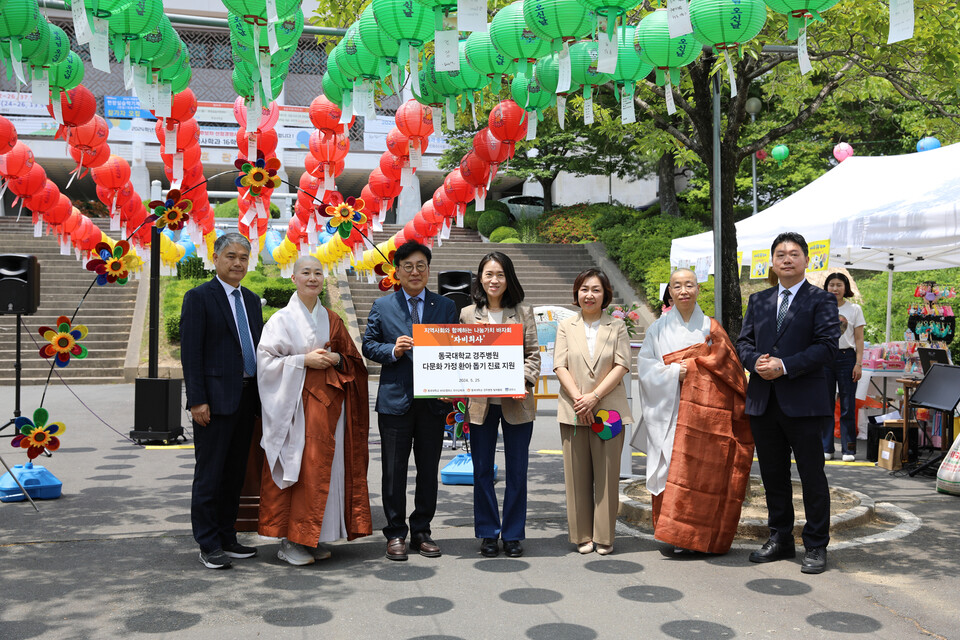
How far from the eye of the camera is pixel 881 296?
60.2 ft

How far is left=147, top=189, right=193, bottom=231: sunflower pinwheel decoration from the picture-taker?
745cm

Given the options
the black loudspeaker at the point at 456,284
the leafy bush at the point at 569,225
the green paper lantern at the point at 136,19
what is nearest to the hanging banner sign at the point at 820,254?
the black loudspeaker at the point at 456,284

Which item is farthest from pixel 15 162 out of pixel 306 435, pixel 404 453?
pixel 404 453

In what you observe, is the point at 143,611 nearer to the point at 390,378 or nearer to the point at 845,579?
the point at 390,378

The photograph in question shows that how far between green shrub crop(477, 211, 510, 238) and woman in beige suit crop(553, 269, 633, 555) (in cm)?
2299

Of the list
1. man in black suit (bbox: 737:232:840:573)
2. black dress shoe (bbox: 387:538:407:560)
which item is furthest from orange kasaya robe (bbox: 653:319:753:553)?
Answer: black dress shoe (bbox: 387:538:407:560)

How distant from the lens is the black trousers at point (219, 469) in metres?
4.45

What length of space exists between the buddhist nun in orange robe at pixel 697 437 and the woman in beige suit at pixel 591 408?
9.1 inches

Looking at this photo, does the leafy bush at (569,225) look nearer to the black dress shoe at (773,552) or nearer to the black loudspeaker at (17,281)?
the black loudspeaker at (17,281)

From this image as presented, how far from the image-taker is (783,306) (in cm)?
450

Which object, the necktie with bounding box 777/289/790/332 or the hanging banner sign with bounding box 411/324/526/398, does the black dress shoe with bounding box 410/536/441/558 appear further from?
the necktie with bounding box 777/289/790/332

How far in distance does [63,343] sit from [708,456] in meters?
4.72

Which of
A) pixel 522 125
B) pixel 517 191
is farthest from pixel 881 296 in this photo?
pixel 517 191

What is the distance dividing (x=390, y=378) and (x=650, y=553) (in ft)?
5.91
